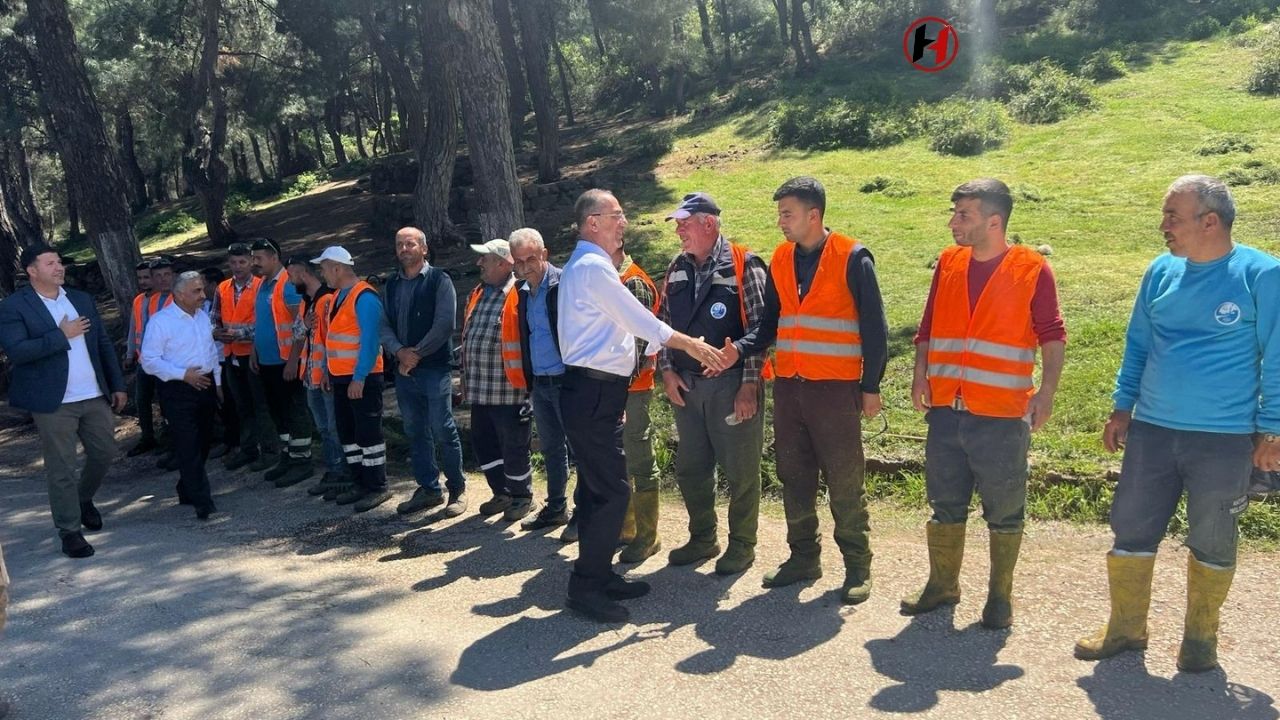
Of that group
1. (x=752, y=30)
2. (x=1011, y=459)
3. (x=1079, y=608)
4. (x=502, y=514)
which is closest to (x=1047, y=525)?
(x=1079, y=608)

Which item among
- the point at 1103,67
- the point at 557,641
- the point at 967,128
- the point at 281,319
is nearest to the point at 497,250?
the point at 281,319

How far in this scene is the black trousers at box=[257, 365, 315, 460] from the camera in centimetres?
843

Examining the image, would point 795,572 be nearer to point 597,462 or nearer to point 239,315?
point 597,462

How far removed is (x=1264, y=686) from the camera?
3.79 metres

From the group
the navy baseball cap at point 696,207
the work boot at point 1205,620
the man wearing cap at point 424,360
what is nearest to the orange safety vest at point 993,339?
the work boot at point 1205,620

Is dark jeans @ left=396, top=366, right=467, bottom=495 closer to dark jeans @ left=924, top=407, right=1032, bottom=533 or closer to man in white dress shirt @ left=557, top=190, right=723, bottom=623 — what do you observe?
man in white dress shirt @ left=557, top=190, right=723, bottom=623

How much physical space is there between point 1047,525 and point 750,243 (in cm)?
830

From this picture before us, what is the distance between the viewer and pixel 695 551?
222 inches

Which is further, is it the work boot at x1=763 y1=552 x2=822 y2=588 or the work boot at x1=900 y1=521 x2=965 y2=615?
the work boot at x1=763 y1=552 x2=822 y2=588

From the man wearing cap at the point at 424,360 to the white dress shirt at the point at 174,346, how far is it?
1.45 m

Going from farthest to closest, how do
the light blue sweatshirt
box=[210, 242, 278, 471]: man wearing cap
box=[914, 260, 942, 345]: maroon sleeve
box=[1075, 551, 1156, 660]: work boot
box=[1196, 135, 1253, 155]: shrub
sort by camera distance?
box=[1196, 135, 1253, 155]: shrub
box=[210, 242, 278, 471]: man wearing cap
box=[914, 260, 942, 345]: maroon sleeve
box=[1075, 551, 1156, 660]: work boot
the light blue sweatshirt

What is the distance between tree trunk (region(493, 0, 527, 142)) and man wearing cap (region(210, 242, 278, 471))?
1150 cm

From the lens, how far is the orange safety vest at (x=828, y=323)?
189 inches

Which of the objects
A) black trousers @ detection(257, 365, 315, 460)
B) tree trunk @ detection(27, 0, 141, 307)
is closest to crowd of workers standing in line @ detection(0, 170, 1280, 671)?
black trousers @ detection(257, 365, 315, 460)
